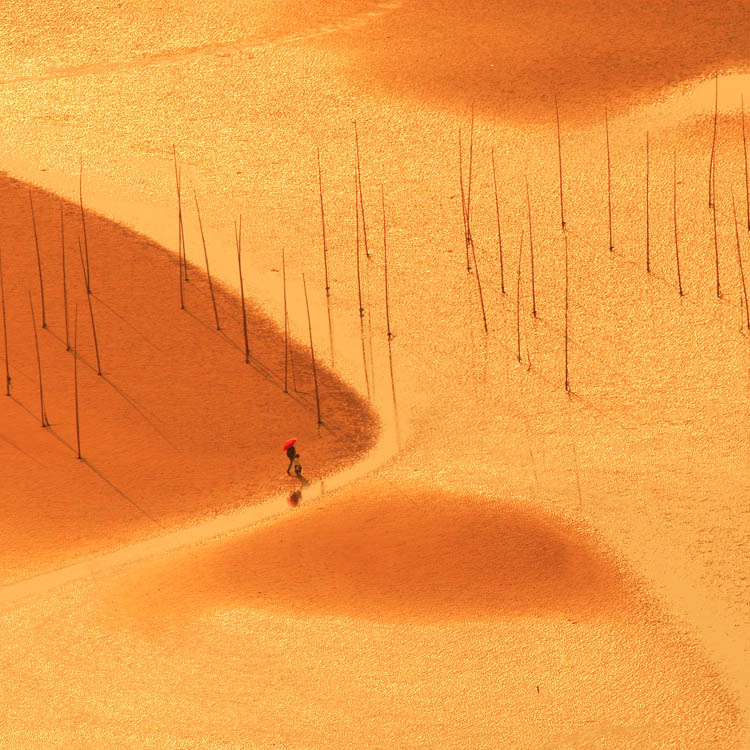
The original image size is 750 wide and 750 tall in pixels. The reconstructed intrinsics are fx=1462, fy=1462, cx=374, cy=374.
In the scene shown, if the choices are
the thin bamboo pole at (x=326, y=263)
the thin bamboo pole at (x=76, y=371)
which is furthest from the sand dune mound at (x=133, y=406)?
the thin bamboo pole at (x=326, y=263)

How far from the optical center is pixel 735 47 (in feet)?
40.3

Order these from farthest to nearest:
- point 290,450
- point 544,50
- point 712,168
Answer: point 544,50 < point 712,168 < point 290,450

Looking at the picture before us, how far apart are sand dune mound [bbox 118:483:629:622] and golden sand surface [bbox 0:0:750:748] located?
0.02 metres

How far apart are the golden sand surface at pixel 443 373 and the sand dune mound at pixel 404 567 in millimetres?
16

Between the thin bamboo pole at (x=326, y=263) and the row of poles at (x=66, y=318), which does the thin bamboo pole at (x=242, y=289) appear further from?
the row of poles at (x=66, y=318)

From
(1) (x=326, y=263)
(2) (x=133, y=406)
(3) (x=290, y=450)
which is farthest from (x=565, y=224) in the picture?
(2) (x=133, y=406)

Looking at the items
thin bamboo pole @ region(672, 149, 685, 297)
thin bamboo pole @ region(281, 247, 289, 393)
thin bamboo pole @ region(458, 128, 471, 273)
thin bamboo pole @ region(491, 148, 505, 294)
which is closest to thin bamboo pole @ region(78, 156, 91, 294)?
thin bamboo pole @ region(281, 247, 289, 393)

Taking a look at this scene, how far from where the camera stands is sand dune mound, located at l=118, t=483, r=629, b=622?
709 cm

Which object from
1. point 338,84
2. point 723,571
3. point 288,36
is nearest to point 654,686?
point 723,571

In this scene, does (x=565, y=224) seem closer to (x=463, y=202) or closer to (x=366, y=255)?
(x=463, y=202)

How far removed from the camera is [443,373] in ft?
28.8

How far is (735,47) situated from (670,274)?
12.0ft

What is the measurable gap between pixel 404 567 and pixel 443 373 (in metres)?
1.76

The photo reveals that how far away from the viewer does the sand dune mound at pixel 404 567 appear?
709 cm
